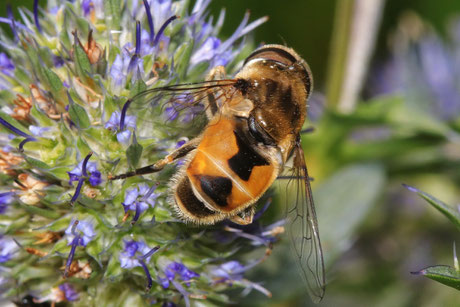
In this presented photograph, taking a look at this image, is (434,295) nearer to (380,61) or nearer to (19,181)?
(380,61)

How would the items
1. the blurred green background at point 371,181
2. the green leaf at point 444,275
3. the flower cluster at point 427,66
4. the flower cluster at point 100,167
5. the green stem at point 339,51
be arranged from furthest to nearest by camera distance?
the flower cluster at point 427,66
the green stem at point 339,51
the blurred green background at point 371,181
the flower cluster at point 100,167
the green leaf at point 444,275

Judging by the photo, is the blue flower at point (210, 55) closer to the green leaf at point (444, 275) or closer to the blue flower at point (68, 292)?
the blue flower at point (68, 292)

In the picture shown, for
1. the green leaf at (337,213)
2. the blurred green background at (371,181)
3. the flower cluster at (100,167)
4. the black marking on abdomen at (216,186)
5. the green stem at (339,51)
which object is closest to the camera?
the black marking on abdomen at (216,186)

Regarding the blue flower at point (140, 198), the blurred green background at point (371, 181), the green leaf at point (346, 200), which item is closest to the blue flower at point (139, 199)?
the blue flower at point (140, 198)

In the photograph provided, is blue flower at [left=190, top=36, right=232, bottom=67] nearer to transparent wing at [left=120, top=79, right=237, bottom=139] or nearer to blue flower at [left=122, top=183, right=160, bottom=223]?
transparent wing at [left=120, top=79, right=237, bottom=139]

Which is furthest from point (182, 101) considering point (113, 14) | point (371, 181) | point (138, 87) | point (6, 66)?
point (371, 181)

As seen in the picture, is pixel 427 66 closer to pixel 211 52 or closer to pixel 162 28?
pixel 211 52

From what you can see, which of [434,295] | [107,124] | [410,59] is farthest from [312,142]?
[107,124]
